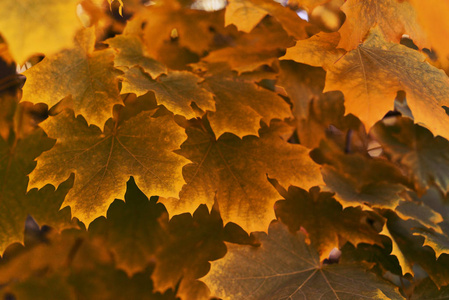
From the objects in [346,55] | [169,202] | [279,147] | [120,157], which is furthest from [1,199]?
[346,55]

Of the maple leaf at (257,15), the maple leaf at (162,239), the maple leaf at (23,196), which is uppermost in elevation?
the maple leaf at (257,15)

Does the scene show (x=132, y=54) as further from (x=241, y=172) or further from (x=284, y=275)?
(x=284, y=275)

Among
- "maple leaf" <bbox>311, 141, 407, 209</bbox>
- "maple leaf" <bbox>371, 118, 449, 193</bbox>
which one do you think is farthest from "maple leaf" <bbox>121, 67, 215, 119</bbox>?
"maple leaf" <bbox>371, 118, 449, 193</bbox>

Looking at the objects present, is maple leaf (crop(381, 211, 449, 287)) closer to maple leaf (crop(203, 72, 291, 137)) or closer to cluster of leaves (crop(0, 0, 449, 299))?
cluster of leaves (crop(0, 0, 449, 299))

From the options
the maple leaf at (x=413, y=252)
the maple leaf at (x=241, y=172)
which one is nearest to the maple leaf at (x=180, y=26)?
the maple leaf at (x=241, y=172)

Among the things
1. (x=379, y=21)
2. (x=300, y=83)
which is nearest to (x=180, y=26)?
(x=300, y=83)

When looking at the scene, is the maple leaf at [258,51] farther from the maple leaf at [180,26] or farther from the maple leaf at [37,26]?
the maple leaf at [37,26]
